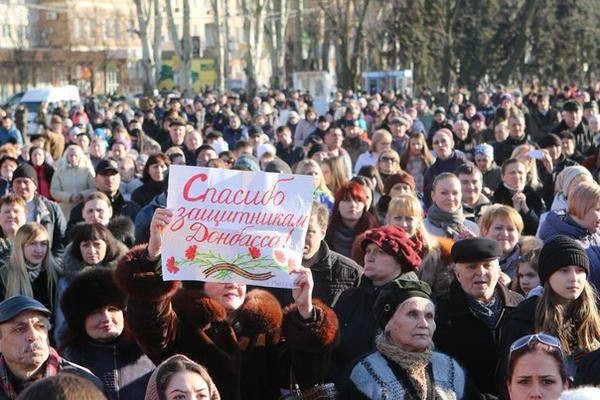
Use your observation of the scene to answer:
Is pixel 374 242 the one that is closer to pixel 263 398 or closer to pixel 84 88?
pixel 263 398

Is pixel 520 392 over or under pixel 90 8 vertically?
under

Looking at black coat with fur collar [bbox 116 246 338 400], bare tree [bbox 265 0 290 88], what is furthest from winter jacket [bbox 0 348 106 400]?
bare tree [bbox 265 0 290 88]

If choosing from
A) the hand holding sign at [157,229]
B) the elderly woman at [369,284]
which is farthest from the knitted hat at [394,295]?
the hand holding sign at [157,229]

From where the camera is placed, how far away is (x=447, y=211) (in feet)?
28.3

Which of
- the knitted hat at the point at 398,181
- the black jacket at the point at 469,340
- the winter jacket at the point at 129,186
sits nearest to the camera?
the black jacket at the point at 469,340

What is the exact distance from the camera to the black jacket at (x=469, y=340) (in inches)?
235

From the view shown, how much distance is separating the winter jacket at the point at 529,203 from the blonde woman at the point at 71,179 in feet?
14.3

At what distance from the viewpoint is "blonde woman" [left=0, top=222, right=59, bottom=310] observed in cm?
779

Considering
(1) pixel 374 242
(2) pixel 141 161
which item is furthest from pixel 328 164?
(1) pixel 374 242

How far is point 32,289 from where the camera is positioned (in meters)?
7.83

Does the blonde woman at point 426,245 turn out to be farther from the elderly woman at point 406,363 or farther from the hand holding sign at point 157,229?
the hand holding sign at point 157,229

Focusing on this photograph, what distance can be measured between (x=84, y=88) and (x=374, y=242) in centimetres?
6902

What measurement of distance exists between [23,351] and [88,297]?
761mm

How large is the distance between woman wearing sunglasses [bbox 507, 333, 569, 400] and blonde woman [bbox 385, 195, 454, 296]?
190 centimetres
